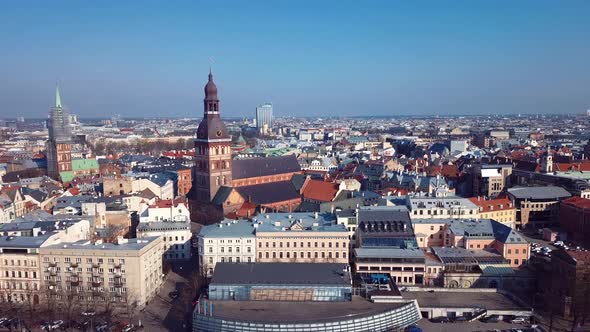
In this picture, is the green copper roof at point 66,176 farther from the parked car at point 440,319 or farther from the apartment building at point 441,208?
the parked car at point 440,319

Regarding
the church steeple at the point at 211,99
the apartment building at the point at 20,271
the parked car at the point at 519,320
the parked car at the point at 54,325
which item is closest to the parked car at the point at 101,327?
the parked car at the point at 54,325

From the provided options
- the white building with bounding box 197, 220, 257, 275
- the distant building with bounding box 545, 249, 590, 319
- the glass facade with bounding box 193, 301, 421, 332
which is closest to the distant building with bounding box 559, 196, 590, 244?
the distant building with bounding box 545, 249, 590, 319

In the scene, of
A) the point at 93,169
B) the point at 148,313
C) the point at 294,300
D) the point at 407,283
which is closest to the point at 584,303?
the point at 407,283

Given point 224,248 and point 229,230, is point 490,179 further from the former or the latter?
Answer: point 224,248

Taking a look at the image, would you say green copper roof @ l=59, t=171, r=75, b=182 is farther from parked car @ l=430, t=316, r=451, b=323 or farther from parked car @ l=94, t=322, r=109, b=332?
parked car @ l=430, t=316, r=451, b=323

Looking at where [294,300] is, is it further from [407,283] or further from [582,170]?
[582,170]
